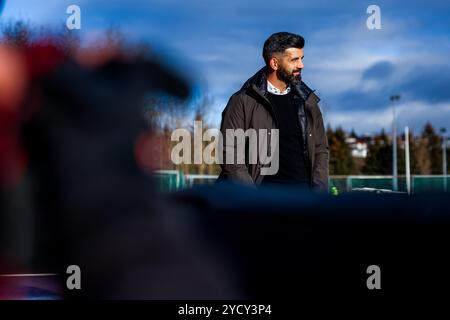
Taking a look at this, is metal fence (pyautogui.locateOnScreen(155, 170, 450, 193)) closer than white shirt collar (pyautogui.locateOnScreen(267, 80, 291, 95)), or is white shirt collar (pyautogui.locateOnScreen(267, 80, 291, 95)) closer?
metal fence (pyautogui.locateOnScreen(155, 170, 450, 193))

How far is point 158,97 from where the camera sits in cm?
111

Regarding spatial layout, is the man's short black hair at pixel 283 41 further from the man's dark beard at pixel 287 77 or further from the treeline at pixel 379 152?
the treeline at pixel 379 152

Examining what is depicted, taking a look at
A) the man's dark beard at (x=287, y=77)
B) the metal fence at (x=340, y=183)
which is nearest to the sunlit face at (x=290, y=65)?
the man's dark beard at (x=287, y=77)

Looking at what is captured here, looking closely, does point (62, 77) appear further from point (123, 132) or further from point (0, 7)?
point (0, 7)

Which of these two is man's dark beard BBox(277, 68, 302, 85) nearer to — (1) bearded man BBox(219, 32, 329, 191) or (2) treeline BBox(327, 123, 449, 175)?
(1) bearded man BBox(219, 32, 329, 191)

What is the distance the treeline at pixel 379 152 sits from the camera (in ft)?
4.80

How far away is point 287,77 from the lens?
1532mm

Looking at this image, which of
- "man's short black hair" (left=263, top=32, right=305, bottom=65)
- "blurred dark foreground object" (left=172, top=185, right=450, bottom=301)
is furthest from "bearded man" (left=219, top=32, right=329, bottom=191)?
"blurred dark foreground object" (left=172, top=185, right=450, bottom=301)

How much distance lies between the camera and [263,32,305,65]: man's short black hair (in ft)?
4.51

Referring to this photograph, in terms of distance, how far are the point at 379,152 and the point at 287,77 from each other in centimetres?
61

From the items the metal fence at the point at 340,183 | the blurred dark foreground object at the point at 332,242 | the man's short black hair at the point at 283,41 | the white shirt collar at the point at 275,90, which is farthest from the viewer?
the white shirt collar at the point at 275,90

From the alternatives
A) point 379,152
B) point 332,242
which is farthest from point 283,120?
point 379,152

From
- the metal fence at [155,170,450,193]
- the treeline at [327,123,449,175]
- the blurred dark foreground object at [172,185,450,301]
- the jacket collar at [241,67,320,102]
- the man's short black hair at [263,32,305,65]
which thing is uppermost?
the man's short black hair at [263,32,305,65]

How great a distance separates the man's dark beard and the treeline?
0.53ft
